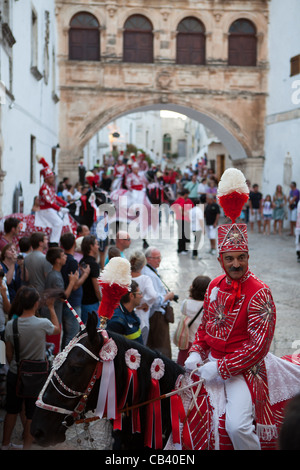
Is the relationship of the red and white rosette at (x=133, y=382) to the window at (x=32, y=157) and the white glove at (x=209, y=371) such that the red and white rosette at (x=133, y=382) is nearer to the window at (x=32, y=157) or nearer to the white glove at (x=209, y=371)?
the white glove at (x=209, y=371)

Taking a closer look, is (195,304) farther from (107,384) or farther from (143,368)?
(107,384)

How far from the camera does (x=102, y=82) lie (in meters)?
22.4

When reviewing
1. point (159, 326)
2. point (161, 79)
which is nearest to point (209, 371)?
point (159, 326)

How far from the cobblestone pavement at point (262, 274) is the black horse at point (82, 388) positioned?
613 millimetres

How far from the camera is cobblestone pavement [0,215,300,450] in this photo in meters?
5.13

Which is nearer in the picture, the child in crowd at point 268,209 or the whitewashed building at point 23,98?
the whitewashed building at point 23,98

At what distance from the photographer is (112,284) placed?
3244mm

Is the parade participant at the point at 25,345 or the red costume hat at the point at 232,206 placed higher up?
the red costume hat at the point at 232,206

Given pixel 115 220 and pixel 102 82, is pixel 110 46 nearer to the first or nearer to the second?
pixel 102 82

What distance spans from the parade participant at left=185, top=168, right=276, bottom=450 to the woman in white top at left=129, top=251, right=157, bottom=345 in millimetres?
2124

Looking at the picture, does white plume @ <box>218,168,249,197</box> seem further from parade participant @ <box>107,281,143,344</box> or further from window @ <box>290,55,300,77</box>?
window @ <box>290,55,300,77</box>

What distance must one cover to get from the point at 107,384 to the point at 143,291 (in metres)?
2.80

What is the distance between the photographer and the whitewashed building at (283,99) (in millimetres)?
20625

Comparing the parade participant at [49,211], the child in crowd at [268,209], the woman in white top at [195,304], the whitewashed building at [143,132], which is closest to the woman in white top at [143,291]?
the woman in white top at [195,304]
